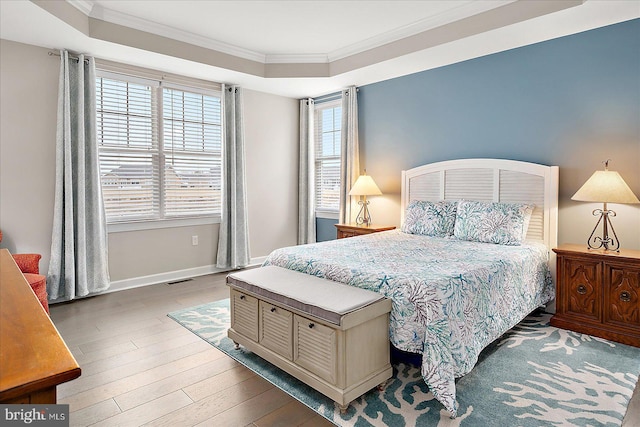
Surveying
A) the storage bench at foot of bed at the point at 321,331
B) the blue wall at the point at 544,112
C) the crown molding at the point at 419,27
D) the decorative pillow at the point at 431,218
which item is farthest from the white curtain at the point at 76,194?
the blue wall at the point at 544,112

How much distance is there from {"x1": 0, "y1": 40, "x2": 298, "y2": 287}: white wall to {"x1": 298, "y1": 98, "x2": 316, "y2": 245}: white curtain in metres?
0.14

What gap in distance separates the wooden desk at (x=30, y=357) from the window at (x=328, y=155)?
4.59 metres

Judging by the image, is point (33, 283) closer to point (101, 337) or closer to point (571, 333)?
point (101, 337)

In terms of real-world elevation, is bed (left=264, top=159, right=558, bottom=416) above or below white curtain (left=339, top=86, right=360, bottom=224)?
below

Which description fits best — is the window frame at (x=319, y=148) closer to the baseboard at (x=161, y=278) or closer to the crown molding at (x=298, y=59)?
the crown molding at (x=298, y=59)

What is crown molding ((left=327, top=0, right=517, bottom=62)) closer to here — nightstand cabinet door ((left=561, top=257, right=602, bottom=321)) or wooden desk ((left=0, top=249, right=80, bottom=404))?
nightstand cabinet door ((left=561, top=257, right=602, bottom=321))

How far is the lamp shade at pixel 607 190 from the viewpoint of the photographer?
280 cm

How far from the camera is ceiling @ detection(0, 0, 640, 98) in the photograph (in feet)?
10.0

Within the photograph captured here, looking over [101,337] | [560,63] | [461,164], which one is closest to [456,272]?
[461,164]

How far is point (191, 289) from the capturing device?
4.29 metres

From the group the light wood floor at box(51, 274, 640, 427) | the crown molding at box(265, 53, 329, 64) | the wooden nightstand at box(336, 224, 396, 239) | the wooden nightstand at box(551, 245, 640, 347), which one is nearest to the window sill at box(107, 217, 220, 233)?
the light wood floor at box(51, 274, 640, 427)

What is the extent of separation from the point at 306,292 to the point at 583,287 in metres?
2.21

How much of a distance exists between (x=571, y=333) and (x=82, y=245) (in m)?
4.36

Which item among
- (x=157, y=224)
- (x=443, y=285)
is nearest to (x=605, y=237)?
(x=443, y=285)
